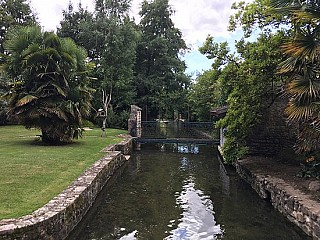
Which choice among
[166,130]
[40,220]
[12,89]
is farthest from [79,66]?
[166,130]

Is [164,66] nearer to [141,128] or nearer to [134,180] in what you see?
[141,128]

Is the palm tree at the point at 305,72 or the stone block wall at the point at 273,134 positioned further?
the stone block wall at the point at 273,134

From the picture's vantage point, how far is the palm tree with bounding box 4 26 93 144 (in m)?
13.2

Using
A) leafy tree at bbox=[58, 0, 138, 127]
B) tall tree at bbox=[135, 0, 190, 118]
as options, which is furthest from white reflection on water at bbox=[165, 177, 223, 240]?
tall tree at bbox=[135, 0, 190, 118]

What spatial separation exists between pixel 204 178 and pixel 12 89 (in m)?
8.84

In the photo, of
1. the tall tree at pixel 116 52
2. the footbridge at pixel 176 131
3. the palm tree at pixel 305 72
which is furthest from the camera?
the tall tree at pixel 116 52

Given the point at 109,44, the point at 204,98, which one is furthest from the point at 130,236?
the point at 204,98

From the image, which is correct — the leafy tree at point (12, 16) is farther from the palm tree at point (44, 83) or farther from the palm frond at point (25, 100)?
the palm frond at point (25, 100)

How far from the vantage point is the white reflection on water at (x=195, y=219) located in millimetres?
6509

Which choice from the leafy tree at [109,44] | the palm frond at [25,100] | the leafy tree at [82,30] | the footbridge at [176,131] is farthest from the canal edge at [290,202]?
the leafy tree at [82,30]

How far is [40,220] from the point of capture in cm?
506

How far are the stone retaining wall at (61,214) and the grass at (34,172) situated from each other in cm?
26

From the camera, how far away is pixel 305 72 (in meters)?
7.71

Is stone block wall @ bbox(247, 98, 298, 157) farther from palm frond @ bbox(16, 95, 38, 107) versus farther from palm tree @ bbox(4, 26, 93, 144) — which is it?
palm frond @ bbox(16, 95, 38, 107)
